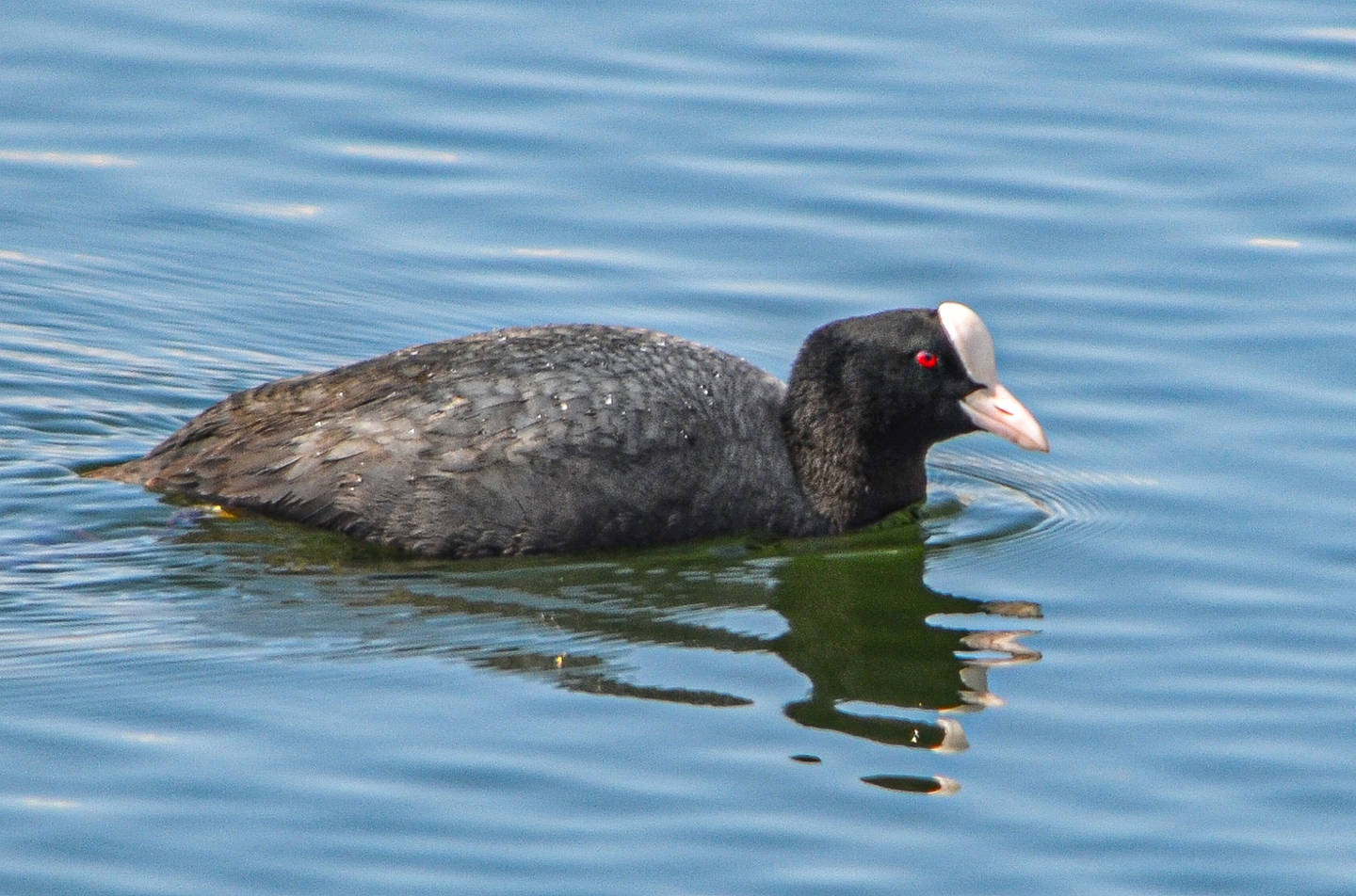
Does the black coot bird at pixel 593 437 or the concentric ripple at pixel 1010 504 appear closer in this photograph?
the black coot bird at pixel 593 437

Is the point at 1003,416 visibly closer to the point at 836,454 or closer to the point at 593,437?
the point at 836,454

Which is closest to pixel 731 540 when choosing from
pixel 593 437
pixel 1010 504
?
pixel 593 437

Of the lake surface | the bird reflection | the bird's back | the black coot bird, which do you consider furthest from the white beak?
the bird's back

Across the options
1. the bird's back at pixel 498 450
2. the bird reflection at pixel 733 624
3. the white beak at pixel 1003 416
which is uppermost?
the white beak at pixel 1003 416

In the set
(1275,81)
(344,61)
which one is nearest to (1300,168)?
(1275,81)

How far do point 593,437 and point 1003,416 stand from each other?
184 cm

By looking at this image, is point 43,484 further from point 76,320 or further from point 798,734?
point 798,734

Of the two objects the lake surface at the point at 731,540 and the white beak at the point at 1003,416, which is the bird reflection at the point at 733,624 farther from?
the white beak at the point at 1003,416

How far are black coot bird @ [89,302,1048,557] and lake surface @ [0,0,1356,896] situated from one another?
18 cm

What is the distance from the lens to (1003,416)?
10211 mm

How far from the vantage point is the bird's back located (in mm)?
9492

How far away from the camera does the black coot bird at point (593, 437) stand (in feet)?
31.2

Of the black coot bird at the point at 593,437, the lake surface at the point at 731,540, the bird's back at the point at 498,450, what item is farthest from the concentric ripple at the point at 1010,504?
the bird's back at the point at 498,450

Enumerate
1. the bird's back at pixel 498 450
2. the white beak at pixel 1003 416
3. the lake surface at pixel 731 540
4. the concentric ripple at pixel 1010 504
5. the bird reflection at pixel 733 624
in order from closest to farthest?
the lake surface at pixel 731 540, the bird reflection at pixel 733 624, the bird's back at pixel 498 450, the white beak at pixel 1003 416, the concentric ripple at pixel 1010 504
